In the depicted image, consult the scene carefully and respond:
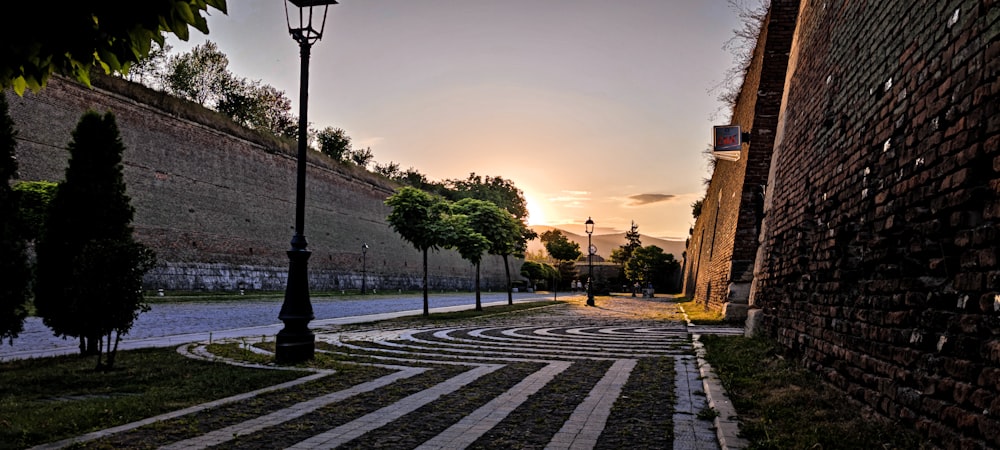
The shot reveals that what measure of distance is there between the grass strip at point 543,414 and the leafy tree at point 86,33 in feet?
10.3

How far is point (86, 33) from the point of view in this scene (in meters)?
3.51

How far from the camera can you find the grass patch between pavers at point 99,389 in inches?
185

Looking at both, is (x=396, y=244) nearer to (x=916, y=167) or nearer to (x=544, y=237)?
(x=916, y=167)

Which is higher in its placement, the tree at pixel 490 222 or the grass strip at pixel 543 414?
the tree at pixel 490 222

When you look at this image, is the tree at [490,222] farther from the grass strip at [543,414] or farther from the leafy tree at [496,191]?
the leafy tree at [496,191]

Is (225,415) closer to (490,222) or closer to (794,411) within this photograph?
(794,411)

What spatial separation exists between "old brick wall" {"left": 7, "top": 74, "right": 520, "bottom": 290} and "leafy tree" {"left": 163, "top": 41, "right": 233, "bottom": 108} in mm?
13547

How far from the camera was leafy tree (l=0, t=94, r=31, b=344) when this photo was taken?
786 centimetres

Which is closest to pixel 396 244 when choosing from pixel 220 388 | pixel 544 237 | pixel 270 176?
pixel 270 176

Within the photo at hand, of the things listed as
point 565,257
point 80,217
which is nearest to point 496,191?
point 565,257

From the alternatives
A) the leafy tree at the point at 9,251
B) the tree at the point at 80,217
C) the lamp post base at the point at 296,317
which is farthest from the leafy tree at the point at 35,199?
the lamp post base at the point at 296,317

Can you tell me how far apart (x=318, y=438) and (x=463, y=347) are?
20.2ft

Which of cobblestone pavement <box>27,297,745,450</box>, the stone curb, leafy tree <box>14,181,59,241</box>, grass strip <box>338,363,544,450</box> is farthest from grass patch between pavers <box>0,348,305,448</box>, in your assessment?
leafy tree <box>14,181,59,241</box>

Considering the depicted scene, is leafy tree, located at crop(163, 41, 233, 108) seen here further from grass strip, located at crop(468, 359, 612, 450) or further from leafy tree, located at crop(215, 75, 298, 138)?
grass strip, located at crop(468, 359, 612, 450)
